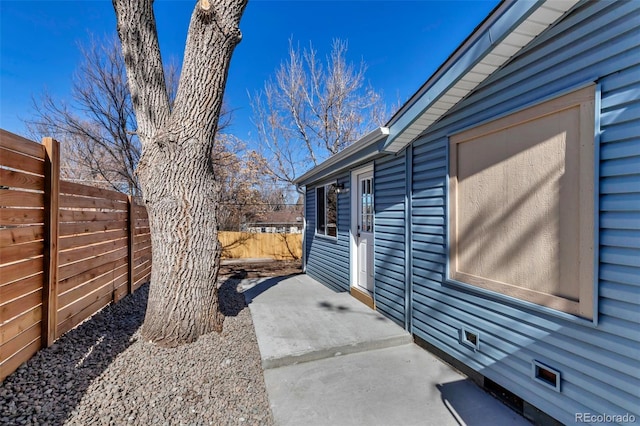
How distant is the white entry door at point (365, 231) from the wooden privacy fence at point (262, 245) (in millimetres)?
8156

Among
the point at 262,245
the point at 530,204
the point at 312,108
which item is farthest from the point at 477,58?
the point at 262,245

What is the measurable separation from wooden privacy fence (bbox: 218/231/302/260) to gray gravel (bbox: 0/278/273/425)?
9.69 meters

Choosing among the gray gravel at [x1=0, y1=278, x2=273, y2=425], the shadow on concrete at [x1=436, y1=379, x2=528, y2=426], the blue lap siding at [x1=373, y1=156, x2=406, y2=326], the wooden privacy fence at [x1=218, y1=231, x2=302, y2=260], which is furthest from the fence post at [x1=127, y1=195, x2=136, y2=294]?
the wooden privacy fence at [x1=218, y1=231, x2=302, y2=260]

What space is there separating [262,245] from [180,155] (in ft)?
33.7

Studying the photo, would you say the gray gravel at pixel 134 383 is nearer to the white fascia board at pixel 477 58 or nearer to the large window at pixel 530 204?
the large window at pixel 530 204

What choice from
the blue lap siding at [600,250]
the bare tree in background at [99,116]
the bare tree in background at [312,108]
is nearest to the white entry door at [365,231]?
the blue lap siding at [600,250]

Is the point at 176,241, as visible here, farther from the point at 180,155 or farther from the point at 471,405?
the point at 471,405

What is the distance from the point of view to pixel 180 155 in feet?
10.4

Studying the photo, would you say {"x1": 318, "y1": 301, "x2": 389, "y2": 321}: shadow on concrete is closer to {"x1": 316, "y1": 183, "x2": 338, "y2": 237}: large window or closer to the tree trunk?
{"x1": 316, "y1": 183, "x2": 338, "y2": 237}: large window

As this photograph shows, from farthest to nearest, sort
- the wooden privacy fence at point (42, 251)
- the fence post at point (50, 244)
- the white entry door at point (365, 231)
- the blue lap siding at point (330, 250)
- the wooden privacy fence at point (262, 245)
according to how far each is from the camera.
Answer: the wooden privacy fence at point (262, 245) < the blue lap siding at point (330, 250) < the white entry door at point (365, 231) < the fence post at point (50, 244) < the wooden privacy fence at point (42, 251)

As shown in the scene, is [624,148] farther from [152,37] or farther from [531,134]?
[152,37]

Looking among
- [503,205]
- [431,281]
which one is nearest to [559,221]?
[503,205]

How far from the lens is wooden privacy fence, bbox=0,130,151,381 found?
2.12m

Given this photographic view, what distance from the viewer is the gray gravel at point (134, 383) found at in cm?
201
